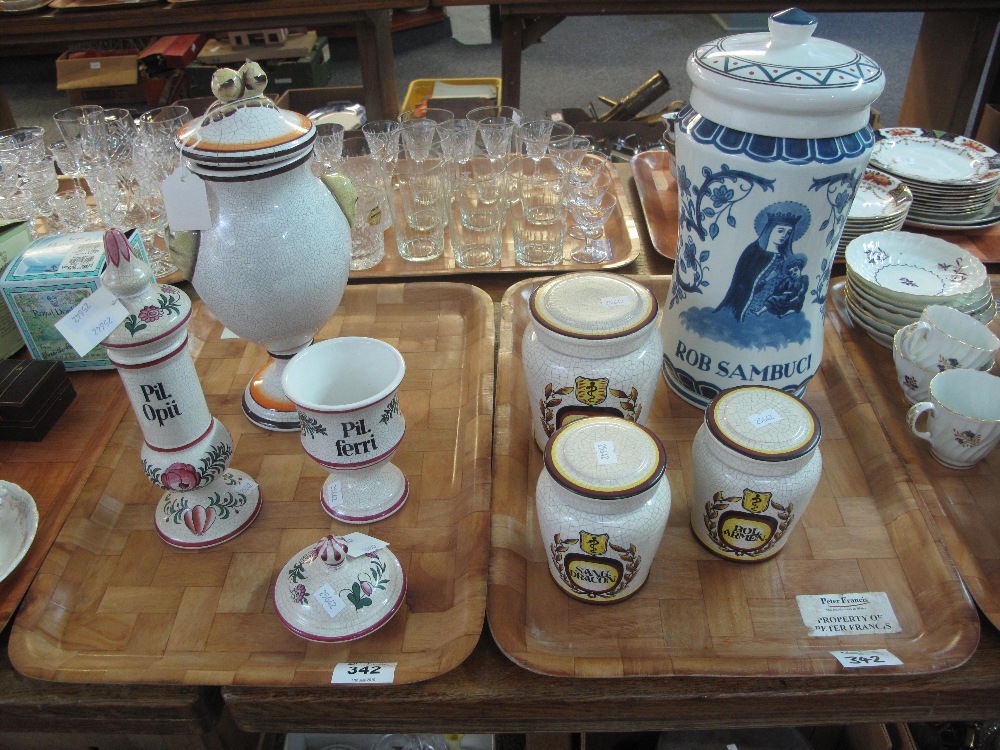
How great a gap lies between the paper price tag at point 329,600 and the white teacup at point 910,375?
0.76 m

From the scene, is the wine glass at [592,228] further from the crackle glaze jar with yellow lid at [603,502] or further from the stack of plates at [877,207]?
the crackle glaze jar with yellow lid at [603,502]

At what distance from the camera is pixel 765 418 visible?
2.48 ft

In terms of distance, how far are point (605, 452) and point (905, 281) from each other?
0.70 m

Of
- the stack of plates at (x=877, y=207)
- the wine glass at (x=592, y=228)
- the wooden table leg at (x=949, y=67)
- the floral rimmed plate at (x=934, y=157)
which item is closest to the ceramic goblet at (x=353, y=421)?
the wine glass at (x=592, y=228)

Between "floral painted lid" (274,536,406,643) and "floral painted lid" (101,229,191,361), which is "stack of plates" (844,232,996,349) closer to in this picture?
"floral painted lid" (274,536,406,643)

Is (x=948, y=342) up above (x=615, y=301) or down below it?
below

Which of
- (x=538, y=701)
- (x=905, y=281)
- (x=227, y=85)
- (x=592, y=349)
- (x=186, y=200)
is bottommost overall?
(x=538, y=701)

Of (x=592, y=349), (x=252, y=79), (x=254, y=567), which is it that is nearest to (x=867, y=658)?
(x=592, y=349)

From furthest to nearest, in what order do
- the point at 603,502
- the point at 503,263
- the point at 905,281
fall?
the point at 503,263 → the point at 905,281 → the point at 603,502

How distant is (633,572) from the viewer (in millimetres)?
732

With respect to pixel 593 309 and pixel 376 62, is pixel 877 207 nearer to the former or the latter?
pixel 593 309

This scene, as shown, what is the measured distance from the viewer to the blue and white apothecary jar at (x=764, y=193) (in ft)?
2.45

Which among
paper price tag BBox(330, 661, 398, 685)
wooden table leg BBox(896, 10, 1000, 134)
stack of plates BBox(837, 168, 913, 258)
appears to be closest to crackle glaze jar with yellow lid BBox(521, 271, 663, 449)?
paper price tag BBox(330, 661, 398, 685)

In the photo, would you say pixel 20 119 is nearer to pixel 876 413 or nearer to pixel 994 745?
pixel 876 413
